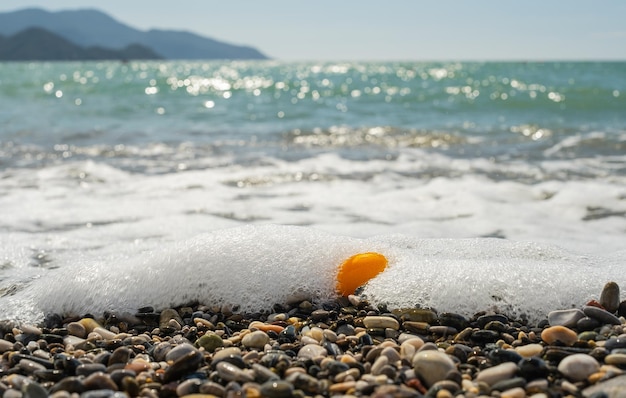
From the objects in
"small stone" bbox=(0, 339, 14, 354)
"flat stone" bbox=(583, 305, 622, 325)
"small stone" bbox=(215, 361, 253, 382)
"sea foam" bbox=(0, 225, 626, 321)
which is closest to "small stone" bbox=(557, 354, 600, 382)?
"flat stone" bbox=(583, 305, 622, 325)

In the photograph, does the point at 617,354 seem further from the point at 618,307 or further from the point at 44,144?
the point at 44,144

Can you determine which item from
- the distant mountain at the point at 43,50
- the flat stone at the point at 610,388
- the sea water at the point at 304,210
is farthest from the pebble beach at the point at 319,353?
the distant mountain at the point at 43,50

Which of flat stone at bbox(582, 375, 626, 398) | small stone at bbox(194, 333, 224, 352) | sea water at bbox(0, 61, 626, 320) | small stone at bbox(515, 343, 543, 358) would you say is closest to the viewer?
flat stone at bbox(582, 375, 626, 398)

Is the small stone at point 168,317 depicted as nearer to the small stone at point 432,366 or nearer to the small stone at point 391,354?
the small stone at point 391,354

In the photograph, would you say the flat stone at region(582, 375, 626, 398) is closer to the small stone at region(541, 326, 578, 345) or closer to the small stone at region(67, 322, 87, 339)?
the small stone at region(541, 326, 578, 345)

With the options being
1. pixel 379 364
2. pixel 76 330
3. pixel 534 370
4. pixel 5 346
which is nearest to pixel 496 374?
pixel 534 370

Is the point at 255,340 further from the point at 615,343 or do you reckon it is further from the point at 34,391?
the point at 615,343
